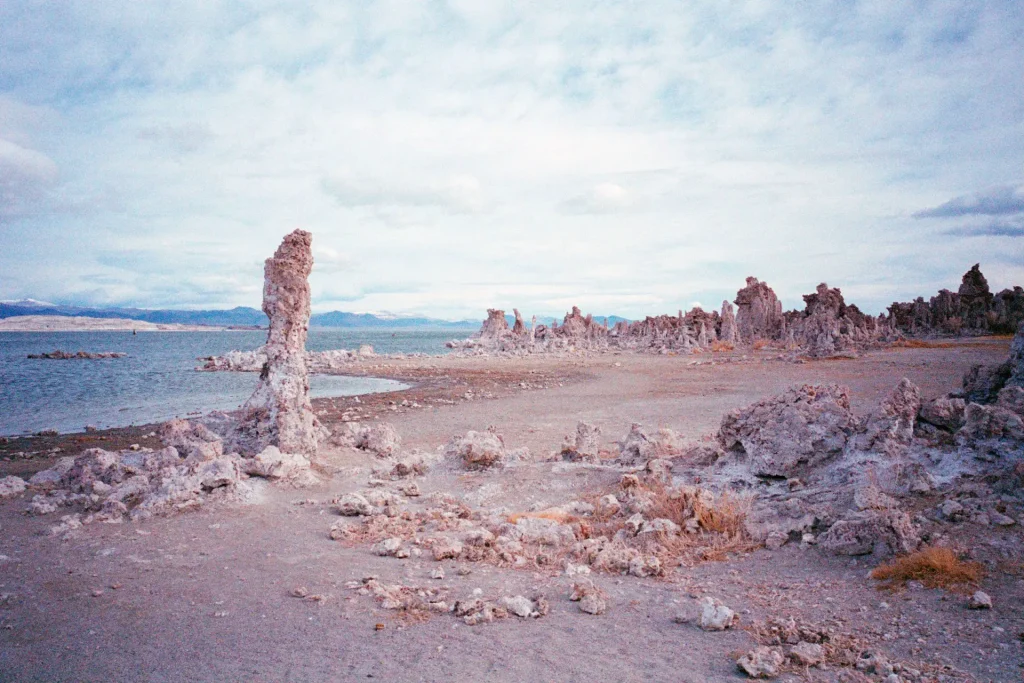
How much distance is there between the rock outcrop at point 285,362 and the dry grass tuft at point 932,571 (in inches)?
364

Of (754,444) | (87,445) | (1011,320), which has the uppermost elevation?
(1011,320)

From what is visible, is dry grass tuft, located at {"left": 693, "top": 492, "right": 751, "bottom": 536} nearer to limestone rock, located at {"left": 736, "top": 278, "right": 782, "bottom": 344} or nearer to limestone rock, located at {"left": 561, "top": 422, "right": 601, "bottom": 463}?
limestone rock, located at {"left": 561, "top": 422, "right": 601, "bottom": 463}

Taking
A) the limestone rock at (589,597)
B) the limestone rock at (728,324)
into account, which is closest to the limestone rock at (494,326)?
the limestone rock at (728,324)

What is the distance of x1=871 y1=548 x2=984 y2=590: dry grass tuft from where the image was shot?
5.44 m

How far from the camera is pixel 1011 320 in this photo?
50.6 meters

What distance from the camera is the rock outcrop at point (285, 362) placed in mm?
11375

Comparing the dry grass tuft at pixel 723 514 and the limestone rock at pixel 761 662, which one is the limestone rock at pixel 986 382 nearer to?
the dry grass tuft at pixel 723 514

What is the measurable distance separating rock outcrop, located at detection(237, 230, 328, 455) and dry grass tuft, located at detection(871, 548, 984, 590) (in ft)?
30.4

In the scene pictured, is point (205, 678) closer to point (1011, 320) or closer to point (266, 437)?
point (266, 437)

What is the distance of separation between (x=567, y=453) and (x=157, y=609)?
7.27 m

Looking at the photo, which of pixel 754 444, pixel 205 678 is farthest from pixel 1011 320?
pixel 205 678

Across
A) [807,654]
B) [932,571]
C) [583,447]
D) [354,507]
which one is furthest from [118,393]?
[932,571]

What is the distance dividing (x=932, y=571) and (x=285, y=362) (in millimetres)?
10336

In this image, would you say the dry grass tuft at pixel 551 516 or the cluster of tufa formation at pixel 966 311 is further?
the cluster of tufa formation at pixel 966 311
